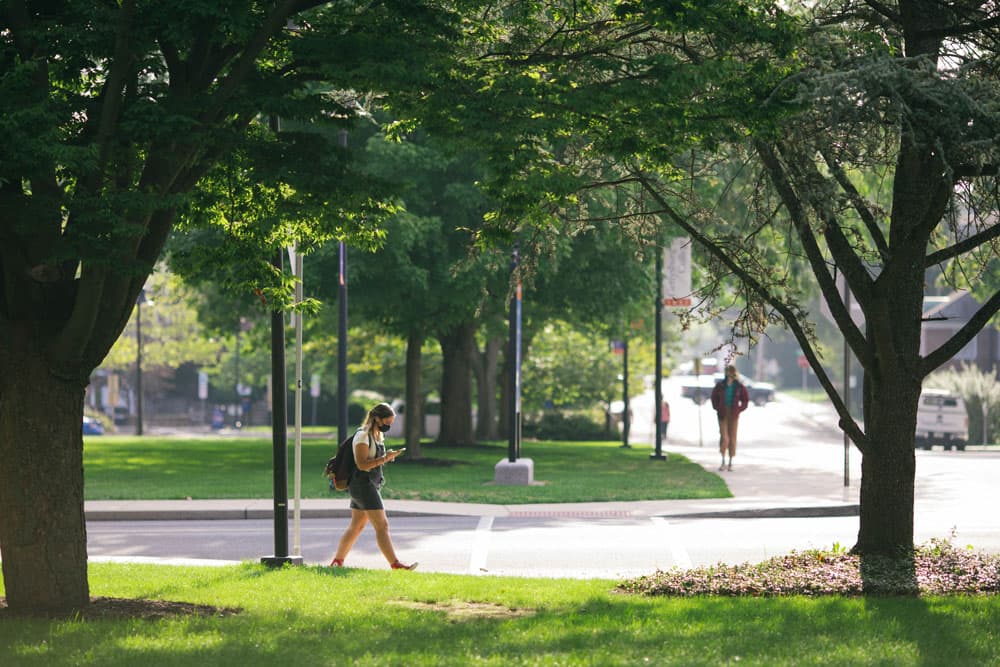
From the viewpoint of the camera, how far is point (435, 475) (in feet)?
85.1

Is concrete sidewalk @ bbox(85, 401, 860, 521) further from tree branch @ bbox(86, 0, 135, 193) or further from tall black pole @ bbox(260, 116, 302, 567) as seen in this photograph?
tree branch @ bbox(86, 0, 135, 193)

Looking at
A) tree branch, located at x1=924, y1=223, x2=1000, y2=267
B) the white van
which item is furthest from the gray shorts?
the white van

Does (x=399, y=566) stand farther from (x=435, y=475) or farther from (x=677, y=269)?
(x=677, y=269)

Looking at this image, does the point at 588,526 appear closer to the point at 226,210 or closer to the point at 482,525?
the point at 482,525

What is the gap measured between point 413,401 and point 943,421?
15.7 meters

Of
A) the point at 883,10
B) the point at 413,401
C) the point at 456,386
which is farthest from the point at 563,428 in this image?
the point at 883,10

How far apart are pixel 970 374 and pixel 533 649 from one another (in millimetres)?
39557

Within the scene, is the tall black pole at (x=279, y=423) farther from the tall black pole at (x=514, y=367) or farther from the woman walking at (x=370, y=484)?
A: the tall black pole at (x=514, y=367)

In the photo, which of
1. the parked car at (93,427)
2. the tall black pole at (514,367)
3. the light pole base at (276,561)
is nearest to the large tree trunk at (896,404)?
the light pole base at (276,561)

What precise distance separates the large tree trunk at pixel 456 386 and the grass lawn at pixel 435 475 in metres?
0.64

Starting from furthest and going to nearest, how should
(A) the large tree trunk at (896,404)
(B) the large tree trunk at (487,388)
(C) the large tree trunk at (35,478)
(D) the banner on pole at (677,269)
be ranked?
(B) the large tree trunk at (487,388) → (D) the banner on pole at (677,269) → (A) the large tree trunk at (896,404) → (C) the large tree trunk at (35,478)

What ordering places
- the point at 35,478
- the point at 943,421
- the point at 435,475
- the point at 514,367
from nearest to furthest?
the point at 35,478, the point at 514,367, the point at 435,475, the point at 943,421

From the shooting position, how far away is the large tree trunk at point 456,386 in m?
35.5

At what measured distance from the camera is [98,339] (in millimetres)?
9609
